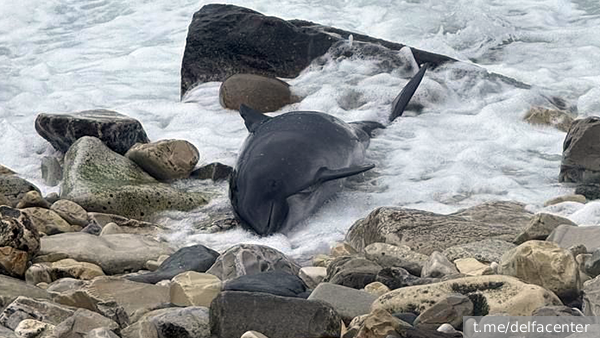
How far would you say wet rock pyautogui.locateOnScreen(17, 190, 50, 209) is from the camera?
618cm

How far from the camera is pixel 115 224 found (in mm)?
6129

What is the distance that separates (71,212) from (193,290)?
233 cm

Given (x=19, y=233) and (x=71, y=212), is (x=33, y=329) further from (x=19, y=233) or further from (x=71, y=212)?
(x=71, y=212)

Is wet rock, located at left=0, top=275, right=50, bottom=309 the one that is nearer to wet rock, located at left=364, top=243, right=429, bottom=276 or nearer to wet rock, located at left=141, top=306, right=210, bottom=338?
wet rock, located at left=141, top=306, right=210, bottom=338

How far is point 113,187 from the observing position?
677 cm

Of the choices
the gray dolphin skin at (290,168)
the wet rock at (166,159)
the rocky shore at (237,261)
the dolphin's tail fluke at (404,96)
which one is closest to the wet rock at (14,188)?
the rocky shore at (237,261)

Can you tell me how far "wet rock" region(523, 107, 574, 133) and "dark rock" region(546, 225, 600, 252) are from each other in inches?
130

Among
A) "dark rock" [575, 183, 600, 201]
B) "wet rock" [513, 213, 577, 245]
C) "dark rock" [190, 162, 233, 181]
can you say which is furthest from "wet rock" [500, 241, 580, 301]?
"dark rock" [190, 162, 233, 181]

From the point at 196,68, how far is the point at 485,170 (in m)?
3.35

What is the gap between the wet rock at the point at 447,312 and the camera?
3555 millimetres

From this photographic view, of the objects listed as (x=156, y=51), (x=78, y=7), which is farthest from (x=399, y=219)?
(x=78, y=7)

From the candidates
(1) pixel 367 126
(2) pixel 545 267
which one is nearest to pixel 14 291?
(2) pixel 545 267

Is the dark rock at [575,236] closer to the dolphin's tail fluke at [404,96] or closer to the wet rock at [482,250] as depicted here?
the wet rock at [482,250]

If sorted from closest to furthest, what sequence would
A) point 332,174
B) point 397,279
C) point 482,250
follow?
1. point 397,279
2. point 482,250
3. point 332,174
